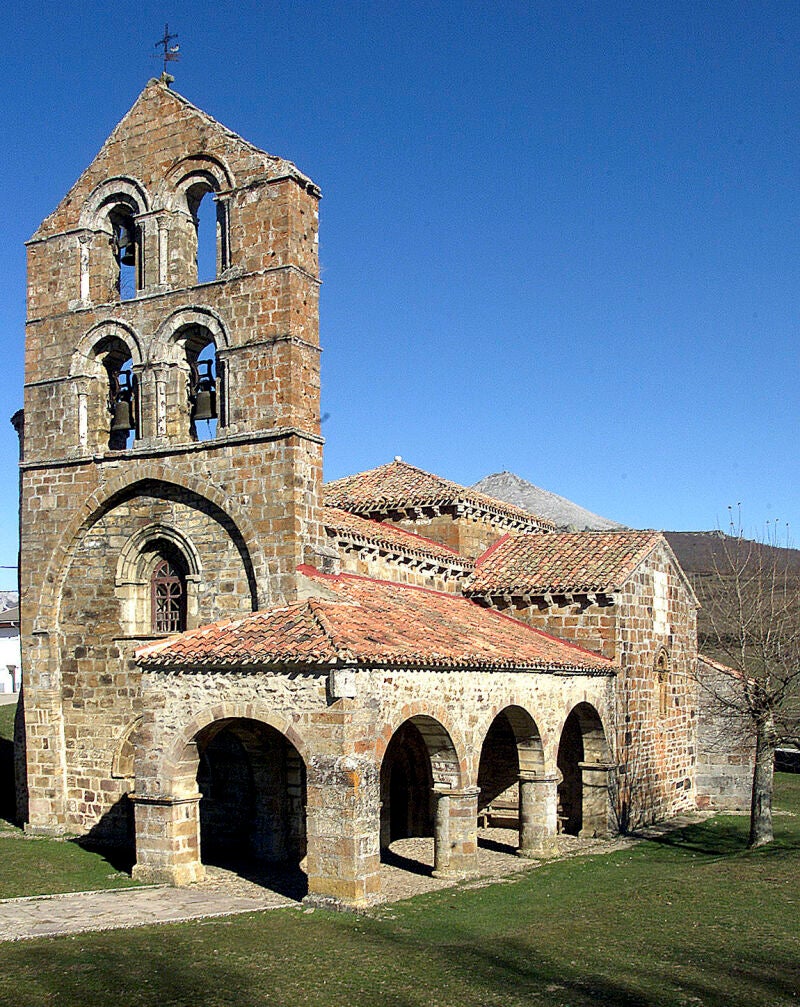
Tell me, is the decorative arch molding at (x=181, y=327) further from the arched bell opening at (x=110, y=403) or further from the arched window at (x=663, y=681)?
the arched window at (x=663, y=681)

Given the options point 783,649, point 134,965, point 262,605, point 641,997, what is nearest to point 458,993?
point 641,997

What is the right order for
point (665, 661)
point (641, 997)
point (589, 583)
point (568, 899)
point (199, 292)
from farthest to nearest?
point (665, 661) < point (589, 583) < point (199, 292) < point (568, 899) < point (641, 997)

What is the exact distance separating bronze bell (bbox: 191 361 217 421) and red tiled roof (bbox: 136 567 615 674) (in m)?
3.37

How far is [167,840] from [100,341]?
865 centimetres

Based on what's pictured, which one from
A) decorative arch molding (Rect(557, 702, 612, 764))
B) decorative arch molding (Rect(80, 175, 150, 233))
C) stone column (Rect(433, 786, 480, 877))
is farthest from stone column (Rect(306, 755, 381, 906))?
decorative arch molding (Rect(80, 175, 150, 233))

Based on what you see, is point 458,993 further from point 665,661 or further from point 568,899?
point 665,661

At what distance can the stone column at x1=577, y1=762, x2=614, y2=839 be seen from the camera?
20.0 m

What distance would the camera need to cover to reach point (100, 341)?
1895cm

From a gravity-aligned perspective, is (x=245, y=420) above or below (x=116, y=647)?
above

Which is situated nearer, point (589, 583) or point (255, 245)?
point (255, 245)

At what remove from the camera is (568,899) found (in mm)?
14453

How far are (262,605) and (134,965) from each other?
6623 mm

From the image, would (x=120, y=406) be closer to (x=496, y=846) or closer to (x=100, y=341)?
(x=100, y=341)

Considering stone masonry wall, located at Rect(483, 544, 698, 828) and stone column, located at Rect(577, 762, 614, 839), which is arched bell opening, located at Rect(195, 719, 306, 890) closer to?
stone column, located at Rect(577, 762, 614, 839)
